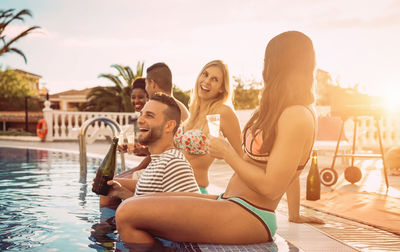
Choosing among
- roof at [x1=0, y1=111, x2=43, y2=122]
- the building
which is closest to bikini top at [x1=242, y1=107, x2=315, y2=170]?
roof at [x1=0, y1=111, x2=43, y2=122]

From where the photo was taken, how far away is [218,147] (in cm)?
222

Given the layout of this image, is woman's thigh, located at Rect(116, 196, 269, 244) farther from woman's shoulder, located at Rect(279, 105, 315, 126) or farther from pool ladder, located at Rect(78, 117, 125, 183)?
pool ladder, located at Rect(78, 117, 125, 183)

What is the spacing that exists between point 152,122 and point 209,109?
1.19 m

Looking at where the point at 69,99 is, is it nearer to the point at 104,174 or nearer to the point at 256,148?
the point at 104,174

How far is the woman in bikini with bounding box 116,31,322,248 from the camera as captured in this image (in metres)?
2.14

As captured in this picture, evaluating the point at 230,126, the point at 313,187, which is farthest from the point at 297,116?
the point at 313,187

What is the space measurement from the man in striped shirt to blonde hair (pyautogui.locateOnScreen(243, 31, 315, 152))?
62 centimetres

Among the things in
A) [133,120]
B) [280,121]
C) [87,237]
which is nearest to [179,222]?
[280,121]

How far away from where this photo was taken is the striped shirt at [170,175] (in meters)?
2.58

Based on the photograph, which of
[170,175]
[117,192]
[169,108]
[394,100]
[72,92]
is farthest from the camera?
[72,92]

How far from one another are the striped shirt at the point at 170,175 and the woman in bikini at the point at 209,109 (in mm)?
746

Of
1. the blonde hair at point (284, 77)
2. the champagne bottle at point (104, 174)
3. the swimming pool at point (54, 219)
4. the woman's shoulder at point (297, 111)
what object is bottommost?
the swimming pool at point (54, 219)

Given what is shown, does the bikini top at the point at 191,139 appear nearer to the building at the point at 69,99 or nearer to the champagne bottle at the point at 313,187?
the champagne bottle at the point at 313,187

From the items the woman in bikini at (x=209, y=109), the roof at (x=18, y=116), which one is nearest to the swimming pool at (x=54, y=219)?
the woman in bikini at (x=209, y=109)
